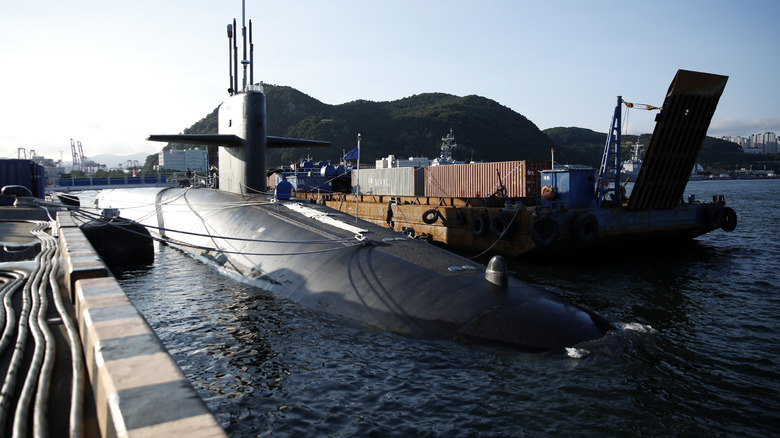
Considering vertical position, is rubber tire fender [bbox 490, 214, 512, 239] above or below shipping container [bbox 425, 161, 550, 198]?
below

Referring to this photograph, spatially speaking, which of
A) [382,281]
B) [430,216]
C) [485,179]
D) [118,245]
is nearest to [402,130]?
[485,179]

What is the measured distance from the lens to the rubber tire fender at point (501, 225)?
67.5 ft

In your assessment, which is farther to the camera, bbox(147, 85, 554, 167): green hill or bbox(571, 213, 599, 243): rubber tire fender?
bbox(147, 85, 554, 167): green hill

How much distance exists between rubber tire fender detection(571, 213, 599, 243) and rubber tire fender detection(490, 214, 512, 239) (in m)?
2.47

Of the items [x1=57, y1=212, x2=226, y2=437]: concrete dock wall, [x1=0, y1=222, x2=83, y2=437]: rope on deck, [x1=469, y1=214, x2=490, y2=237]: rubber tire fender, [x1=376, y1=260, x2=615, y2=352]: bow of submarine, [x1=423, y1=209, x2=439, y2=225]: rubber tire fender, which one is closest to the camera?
[x1=57, y1=212, x2=226, y2=437]: concrete dock wall

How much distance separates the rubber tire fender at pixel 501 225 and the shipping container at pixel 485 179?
6957mm

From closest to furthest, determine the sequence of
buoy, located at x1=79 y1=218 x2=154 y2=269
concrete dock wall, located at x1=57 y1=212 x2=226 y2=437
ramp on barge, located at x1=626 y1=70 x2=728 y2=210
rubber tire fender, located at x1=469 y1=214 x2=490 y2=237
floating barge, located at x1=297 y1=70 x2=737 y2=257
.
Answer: concrete dock wall, located at x1=57 y1=212 x2=226 y2=437, buoy, located at x1=79 y1=218 x2=154 y2=269, ramp on barge, located at x1=626 y1=70 x2=728 y2=210, floating barge, located at x1=297 y1=70 x2=737 y2=257, rubber tire fender, located at x1=469 y1=214 x2=490 y2=237

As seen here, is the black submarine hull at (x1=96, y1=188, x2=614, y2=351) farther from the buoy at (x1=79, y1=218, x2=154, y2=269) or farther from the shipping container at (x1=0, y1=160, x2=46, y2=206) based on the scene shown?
the shipping container at (x1=0, y1=160, x2=46, y2=206)

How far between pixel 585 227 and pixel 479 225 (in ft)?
13.8

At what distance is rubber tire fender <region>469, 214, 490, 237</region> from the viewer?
70.5ft

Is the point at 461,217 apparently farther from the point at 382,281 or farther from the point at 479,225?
the point at 382,281

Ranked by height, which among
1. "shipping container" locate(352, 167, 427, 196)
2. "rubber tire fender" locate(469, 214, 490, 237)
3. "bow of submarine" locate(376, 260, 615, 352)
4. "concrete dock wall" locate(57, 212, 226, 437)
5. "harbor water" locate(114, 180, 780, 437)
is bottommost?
"harbor water" locate(114, 180, 780, 437)

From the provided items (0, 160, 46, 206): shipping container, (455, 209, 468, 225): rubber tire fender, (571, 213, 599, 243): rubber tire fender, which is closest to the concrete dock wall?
(571, 213, 599, 243): rubber tire fender

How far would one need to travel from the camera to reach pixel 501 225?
2086 centimetres
